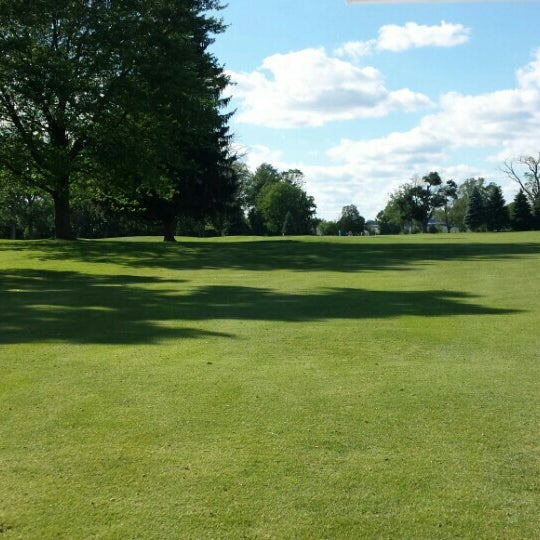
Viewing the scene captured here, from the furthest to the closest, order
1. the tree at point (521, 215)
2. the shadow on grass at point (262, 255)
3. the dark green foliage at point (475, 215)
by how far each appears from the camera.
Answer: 1. the dark green foliage at point (475, 215)
2. the tree at point (521, 215)
3. the shadow on grass at point (262, 255)

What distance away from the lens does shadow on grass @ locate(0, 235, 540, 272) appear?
27750 millimetres

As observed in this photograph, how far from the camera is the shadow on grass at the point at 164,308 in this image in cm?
1112

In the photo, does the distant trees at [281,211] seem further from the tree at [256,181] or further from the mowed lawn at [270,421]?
the mowed lawn at [270,421]

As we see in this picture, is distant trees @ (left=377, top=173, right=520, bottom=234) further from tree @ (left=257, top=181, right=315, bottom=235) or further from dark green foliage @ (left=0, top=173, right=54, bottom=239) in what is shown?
dark green foliage @ (left=0, top=173, right=54, bottom=239)

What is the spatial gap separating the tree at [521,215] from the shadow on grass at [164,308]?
2920 inches

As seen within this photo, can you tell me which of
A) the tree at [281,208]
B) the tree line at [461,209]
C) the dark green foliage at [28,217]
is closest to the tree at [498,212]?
the tree line at [461,209]

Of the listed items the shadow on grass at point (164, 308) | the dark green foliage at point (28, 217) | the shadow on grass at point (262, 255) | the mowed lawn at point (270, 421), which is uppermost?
the dark green foliage at point (28, 217)

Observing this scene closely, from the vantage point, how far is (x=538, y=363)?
850cm

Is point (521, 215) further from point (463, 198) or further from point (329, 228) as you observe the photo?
point (463, 198)

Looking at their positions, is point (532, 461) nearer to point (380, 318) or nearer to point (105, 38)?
point (380, 318)

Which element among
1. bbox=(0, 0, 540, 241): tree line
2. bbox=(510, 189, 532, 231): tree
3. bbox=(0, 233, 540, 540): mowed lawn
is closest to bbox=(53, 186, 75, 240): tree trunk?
bbox=(0, 0, 540, 241): tree line

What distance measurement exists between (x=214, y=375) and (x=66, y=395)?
1.73 metres

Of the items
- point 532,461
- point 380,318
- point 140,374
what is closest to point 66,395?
point 140,374

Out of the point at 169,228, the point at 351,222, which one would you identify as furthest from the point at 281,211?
the point at 169,228
